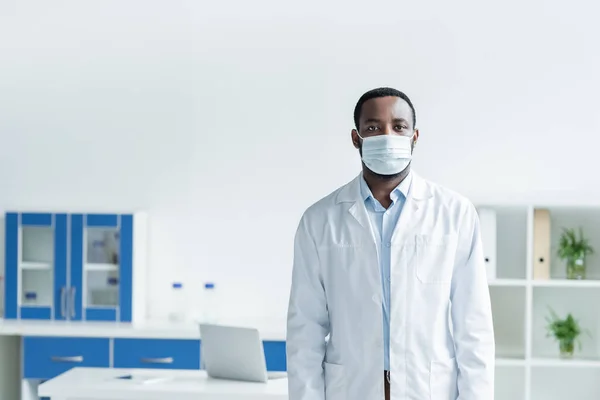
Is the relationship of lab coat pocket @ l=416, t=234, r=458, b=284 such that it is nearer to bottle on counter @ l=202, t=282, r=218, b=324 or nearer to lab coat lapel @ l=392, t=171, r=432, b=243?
lab coat lapel @ l=392, t=171, r=432, b=243

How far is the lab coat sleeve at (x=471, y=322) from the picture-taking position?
205 cm

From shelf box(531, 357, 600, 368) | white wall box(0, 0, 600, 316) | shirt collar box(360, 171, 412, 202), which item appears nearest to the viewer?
shirt collar box(360, 171, 412, 202)

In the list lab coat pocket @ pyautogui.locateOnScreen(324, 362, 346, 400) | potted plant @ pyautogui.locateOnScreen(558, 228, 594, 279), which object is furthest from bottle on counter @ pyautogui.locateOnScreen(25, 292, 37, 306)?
lab coat pocket @ pyautogui.locateOnScreen(324, 362, 346, 400)

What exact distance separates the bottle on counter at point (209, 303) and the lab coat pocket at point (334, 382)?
2491 millimetres

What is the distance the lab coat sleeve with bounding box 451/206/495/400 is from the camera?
2.05 metres

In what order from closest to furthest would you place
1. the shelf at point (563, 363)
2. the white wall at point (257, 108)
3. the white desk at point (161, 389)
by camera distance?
the white desk at point (161, 389), the shelf at point (563, 363), the white wall at point (257, 108)

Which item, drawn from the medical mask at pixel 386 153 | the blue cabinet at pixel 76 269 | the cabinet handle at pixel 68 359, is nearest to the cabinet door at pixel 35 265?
the blue cabinet at pixel 76 269

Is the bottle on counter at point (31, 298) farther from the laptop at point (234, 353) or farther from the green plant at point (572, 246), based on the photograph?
the green plant at point (572, 246)

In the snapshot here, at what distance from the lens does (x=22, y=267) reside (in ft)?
15.1

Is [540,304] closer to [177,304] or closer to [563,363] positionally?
[563,363]

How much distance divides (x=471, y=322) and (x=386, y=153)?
462 millimetres

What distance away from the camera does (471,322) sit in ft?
6.82

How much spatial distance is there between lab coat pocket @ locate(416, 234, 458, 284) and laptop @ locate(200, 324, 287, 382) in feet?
3.88

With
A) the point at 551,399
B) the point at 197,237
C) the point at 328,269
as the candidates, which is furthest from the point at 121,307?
the point at 328,269
